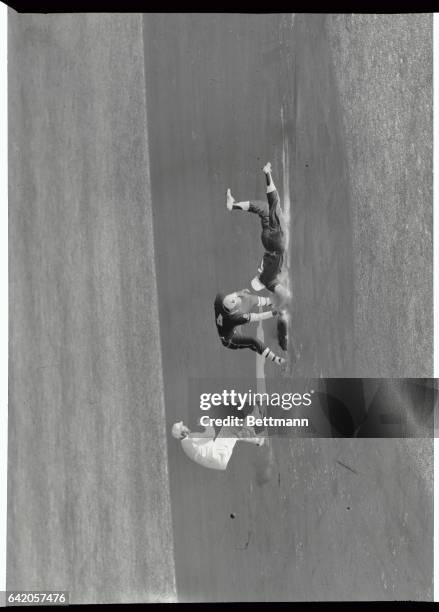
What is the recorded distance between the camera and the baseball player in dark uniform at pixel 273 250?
2389 millimetres

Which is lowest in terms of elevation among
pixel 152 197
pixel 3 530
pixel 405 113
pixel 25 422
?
pixel 3 530

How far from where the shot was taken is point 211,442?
7.88 ft

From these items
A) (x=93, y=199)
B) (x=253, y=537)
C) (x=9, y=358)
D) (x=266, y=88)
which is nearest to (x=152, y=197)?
(x=93, y=199)

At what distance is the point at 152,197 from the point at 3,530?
96cm

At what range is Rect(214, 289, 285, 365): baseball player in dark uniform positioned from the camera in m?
2.40

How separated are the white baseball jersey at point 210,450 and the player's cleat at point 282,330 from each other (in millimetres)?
261

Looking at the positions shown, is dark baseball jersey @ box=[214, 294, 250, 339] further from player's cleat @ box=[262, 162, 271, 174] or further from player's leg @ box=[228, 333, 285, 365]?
player's cleat @ box=[262, 162, 271, 174]

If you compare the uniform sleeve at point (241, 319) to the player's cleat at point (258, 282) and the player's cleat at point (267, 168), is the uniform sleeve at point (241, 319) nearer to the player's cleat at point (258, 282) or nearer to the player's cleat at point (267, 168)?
the player's cleat at point (258, 282)

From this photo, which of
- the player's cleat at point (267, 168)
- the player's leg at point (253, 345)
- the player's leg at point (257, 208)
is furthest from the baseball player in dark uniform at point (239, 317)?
the player's cleat at point (267, 168)

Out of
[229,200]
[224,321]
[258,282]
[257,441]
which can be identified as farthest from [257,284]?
[257,441]

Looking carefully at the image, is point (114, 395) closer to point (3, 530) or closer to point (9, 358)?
point (9, 358)

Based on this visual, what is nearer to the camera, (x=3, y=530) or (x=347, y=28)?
(x=347, y=28)

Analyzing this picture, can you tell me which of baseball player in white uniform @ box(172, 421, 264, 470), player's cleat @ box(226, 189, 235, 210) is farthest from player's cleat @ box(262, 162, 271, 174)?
baseball player in white uniform @ box(172, 421, 264, 470)

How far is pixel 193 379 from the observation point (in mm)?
2441
